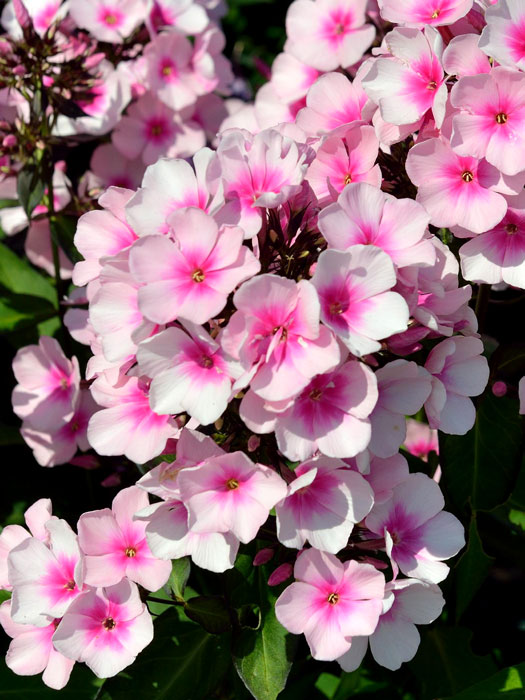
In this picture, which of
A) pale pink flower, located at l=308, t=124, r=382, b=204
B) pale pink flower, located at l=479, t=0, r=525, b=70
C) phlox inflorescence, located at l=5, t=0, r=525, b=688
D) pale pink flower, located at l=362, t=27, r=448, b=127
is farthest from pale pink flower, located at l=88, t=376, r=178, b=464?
pale pink flower, located at l=479, t=0, r=525, b=70

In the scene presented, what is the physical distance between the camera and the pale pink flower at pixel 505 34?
3.09 feet

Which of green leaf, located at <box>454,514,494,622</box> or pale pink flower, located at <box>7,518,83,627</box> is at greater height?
pale pink flower, located at <box>7,518,83,627</box>

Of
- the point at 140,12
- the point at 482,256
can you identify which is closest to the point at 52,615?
the point at 482,256

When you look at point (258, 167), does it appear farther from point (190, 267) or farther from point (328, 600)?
point (328, 600)

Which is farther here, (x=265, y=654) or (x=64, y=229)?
(x=64, y=229)

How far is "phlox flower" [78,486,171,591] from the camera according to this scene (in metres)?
0.97

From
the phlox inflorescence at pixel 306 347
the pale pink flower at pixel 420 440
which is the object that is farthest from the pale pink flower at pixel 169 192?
the pale pink flower at pixel 420 440

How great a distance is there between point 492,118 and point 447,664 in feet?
2.86

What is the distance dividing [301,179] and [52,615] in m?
0.54

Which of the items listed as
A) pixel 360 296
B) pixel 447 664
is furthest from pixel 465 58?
pixel 447 664

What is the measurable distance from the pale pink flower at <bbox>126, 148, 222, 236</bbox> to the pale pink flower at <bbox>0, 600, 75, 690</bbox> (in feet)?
1.53

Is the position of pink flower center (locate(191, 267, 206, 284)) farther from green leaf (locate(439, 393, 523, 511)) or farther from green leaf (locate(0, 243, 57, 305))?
green leaf (locate(0, 243, 57, 305))

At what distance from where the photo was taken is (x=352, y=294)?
0.84 m

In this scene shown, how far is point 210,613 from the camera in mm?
1056
